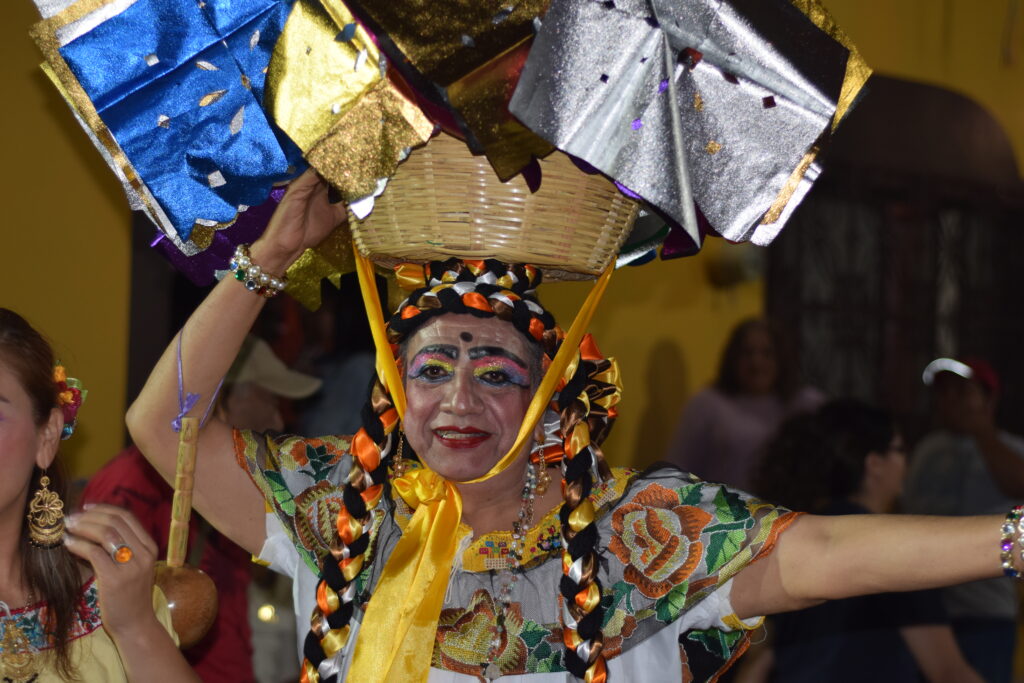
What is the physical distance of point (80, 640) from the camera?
2.42 metres

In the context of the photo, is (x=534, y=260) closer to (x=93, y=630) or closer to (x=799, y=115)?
(x=799, y=115)

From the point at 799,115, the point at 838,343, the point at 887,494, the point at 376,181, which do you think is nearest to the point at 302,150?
the point at 376,181

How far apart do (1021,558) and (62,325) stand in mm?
3070

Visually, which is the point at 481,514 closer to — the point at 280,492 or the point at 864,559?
the point at 280,492

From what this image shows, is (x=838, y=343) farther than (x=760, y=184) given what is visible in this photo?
Yes

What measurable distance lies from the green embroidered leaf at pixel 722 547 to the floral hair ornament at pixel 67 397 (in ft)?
4.06

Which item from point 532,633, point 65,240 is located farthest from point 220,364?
point 65,240

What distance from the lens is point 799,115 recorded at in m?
2.23

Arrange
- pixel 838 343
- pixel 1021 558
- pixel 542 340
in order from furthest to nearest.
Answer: pixel 838 343, pixel 542 340, pixel 1021 558

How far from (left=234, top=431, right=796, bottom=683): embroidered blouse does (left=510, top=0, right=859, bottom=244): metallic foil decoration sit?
1.87 ft

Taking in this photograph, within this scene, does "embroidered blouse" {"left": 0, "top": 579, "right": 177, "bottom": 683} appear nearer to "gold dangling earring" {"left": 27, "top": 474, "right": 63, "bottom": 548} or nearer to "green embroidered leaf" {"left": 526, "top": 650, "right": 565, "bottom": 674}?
"gold dangling earring" {"left": 27, "top": 474, "right": 63, "bottom": 548}

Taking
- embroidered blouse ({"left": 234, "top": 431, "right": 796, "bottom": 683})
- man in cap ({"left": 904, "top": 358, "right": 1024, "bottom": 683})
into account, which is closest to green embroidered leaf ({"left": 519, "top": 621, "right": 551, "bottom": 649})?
embroidered blouse ({"left": 234, "top": 431, "right": 796, "bottom": 683})

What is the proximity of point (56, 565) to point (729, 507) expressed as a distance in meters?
1.27

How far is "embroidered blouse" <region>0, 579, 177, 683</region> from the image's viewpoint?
2.34 m
